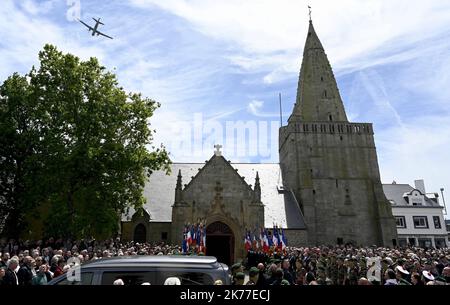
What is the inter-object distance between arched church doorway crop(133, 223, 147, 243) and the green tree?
31.3ft

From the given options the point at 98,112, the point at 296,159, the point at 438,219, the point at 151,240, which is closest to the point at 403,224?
the point at 438,219

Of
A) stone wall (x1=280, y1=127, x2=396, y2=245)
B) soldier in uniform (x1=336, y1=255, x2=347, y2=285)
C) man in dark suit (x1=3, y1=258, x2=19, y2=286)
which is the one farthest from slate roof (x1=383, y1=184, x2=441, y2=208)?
man in dark suit (x1=3, y1=258, x2=19, y2=286)

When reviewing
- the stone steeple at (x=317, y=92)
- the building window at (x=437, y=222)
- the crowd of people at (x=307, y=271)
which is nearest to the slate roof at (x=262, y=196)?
the stone steeple at (x=317, y=92)

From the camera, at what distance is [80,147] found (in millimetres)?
19016

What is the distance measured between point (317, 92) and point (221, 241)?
23228mm

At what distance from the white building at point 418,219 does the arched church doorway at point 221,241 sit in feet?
106

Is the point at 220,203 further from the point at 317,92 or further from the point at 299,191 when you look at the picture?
the point at 317,92

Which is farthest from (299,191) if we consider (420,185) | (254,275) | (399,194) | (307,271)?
(420,185)

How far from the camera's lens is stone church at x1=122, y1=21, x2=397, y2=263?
2841 cm

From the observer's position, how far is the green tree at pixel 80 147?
19.2 meters

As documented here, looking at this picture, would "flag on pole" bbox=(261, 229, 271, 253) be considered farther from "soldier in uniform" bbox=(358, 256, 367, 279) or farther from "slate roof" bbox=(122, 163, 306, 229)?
"soldier in uniform" bbox=(358, 256, 367, 279)

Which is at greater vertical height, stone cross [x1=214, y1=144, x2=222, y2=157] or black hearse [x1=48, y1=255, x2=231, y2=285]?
stone cross [x1=214, y1=144, x2=222, y2=157]

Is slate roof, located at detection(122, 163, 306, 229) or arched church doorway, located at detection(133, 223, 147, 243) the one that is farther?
slate roof, located at detection(122, 163, 306, 229)

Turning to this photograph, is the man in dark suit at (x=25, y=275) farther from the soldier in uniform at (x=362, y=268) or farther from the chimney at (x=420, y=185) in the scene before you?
the chimney at (x=420, y=185)
